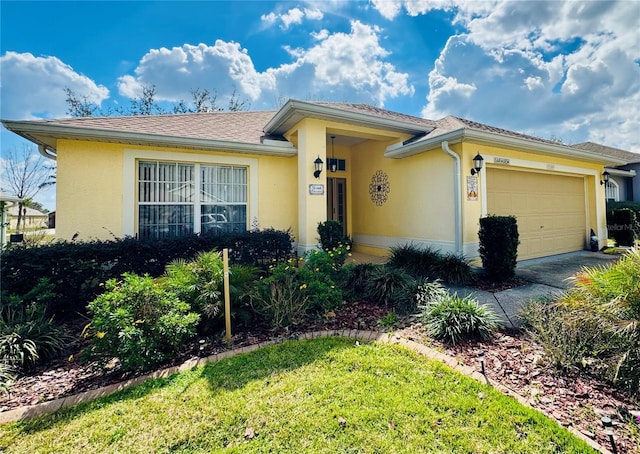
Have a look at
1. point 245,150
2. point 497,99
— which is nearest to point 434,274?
point 245,150

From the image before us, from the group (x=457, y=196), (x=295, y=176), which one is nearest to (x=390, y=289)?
(x=457, y=196)

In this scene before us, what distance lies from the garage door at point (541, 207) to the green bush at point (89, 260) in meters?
7.14

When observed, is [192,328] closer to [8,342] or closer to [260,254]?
[8,342]

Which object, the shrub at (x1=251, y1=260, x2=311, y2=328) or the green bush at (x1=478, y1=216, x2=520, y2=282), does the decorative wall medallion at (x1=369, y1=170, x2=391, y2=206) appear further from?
the shrub at (x1=251, y1=260, x2=311, y2=328)

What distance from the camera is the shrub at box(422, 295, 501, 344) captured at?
3.85m

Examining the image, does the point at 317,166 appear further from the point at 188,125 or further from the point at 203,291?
the point at 203,291

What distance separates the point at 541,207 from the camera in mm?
9094

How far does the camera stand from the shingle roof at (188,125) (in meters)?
6.61

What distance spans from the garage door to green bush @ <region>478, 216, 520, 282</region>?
1.65 m

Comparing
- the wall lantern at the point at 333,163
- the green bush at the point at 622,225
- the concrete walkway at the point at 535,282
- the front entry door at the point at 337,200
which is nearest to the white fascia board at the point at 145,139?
the wall lantern at the point at 333,163

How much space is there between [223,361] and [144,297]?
1253mm

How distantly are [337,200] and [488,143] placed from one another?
5.24m

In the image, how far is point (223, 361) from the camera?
3449 mm

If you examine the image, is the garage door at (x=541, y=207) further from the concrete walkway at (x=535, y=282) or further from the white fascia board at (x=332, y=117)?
the white fascia board at (x=332, y=117)
